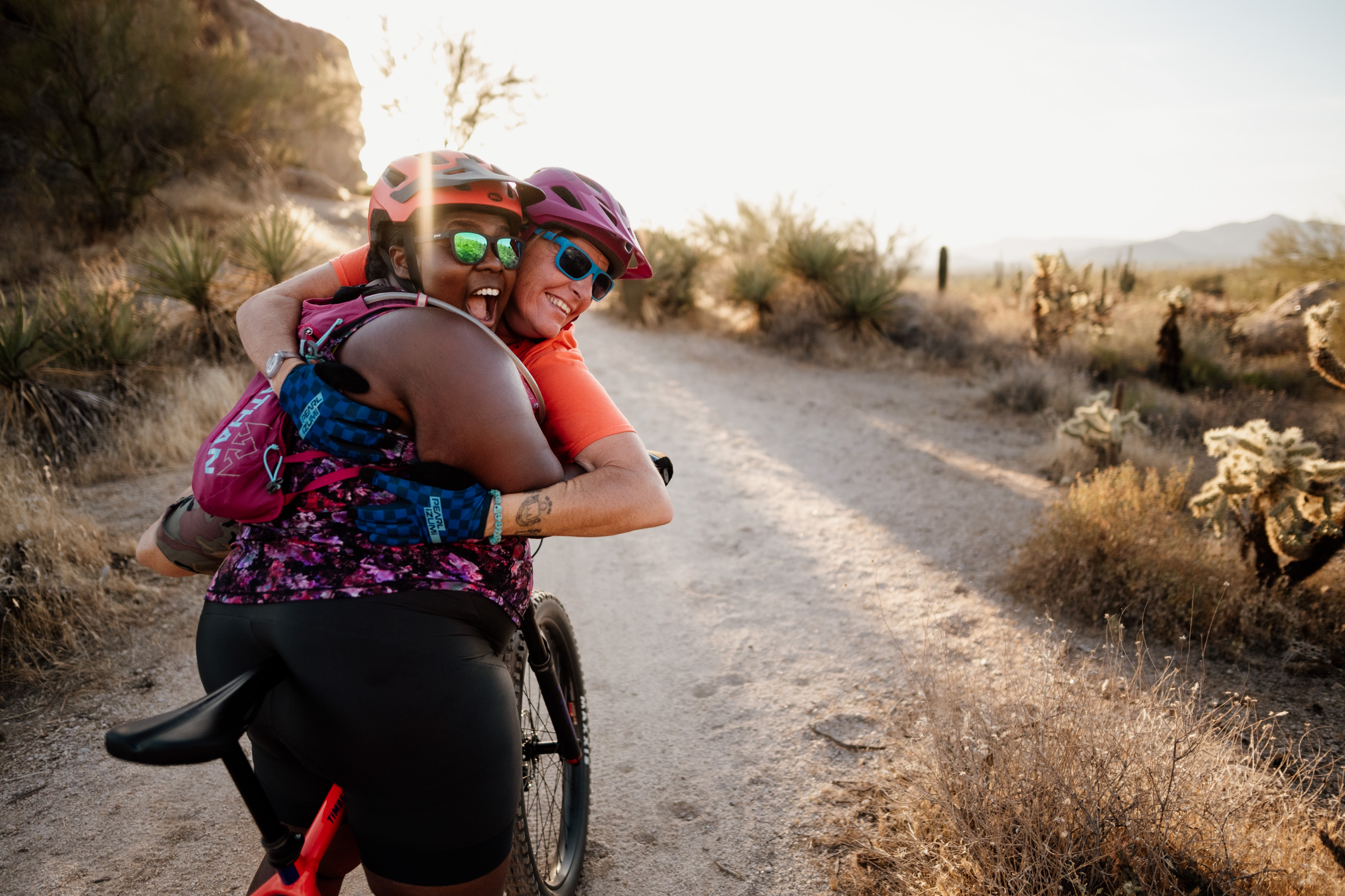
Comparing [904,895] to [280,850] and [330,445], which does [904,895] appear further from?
[330,445]

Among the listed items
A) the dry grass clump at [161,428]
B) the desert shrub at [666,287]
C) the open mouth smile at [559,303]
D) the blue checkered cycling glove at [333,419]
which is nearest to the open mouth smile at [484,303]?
the open mouth smile at [559,303]

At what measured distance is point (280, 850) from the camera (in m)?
1.19

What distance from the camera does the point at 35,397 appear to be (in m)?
5.52

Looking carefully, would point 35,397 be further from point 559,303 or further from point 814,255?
point 814,255

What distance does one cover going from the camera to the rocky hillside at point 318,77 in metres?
23.6

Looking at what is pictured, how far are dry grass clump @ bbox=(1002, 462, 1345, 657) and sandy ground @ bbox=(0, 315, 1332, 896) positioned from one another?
1.29 feet

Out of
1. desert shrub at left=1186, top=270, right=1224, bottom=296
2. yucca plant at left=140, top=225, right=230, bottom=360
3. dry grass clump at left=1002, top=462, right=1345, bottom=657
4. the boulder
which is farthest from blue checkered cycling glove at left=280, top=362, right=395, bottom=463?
desert shrub at left=1186, top=270, right=1224, bottom=296

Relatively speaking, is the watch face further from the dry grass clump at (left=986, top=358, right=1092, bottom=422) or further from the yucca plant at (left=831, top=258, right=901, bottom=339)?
the yucca plant at (left=831, top=258, right=901, bottom=339)

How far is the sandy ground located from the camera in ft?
8.11

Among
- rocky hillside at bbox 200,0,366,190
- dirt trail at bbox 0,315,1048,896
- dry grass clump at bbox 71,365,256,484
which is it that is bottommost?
dirt trail at bbox 0,315,1048,896

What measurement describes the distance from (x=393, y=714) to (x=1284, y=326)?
51.9ft

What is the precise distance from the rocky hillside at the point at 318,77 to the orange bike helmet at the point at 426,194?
26026 mm

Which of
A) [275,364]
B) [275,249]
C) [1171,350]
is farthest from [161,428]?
[1171,350]

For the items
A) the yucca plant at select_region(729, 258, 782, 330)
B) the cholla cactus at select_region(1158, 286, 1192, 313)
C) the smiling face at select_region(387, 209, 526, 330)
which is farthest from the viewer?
the yucca plant at select_region(729, 258, 782, 330)
